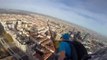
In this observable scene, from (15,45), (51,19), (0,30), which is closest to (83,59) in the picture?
(15,45)

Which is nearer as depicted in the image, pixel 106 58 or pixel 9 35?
pixel 106 58

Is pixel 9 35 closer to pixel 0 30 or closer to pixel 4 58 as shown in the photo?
pixel 0 30

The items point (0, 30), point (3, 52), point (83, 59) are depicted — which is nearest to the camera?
point (83, 59)

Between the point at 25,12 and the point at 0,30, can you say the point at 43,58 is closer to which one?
the point at 0,30

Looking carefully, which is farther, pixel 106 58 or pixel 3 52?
pixel 3 52

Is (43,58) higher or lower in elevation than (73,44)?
lower

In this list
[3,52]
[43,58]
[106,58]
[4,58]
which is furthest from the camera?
[3,52]

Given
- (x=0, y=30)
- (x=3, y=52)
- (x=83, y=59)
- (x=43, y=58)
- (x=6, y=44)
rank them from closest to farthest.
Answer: (x=83, y=59), (x=43, y=58), (x=3, y=52), (x=6, y=44), (x=0, y=30)

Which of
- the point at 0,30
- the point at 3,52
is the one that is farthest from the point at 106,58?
the point at 0,30

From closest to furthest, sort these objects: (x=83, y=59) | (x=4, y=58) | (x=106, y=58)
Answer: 1. (x=106, y=58)
2. (x=83, y=59)
3. (x=4, y=58)
